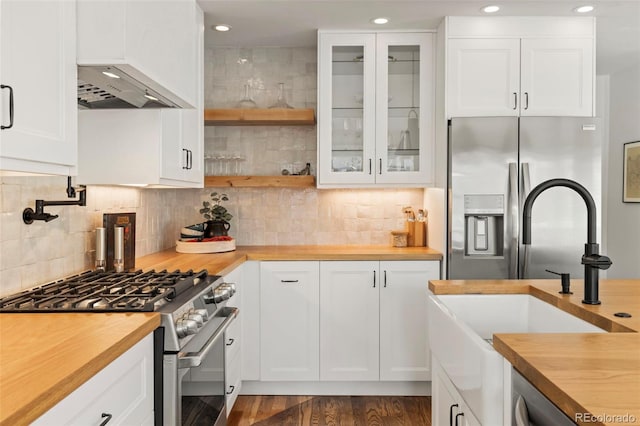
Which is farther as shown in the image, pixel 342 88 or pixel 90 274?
pixel 342 88

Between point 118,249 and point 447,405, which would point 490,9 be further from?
point 118,249

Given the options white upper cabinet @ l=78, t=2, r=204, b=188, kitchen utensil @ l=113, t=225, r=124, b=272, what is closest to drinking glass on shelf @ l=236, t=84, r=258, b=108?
white upper cabinet @ l=78, t=2, r=204, b=188

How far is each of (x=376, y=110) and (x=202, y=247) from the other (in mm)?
1532

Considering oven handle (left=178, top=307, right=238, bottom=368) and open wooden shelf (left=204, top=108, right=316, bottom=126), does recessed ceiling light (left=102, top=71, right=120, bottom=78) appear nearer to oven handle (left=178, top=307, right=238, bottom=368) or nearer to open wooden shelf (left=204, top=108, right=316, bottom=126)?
oven handle (left=178, top=307, right=238, bottom=368)

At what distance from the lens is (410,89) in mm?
3637

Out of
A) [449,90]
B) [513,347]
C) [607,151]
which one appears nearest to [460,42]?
[449,90]

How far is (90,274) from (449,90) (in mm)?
2409

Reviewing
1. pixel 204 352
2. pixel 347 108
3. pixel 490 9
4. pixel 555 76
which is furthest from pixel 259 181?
pixel 555 76

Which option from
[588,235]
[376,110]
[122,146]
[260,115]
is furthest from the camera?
[260,115]

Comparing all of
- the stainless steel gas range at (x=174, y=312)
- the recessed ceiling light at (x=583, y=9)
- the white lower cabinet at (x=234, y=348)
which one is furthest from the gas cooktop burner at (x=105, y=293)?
the recessed ceiling light at (x=583, y=9)

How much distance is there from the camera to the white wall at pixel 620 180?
176 inches

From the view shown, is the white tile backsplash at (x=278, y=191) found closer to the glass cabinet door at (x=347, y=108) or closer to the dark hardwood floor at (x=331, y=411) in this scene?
the glass cabinet door at (x=347, y=108)

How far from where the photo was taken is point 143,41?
2021 millimetres

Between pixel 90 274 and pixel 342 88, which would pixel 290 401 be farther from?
pixel 342 88
